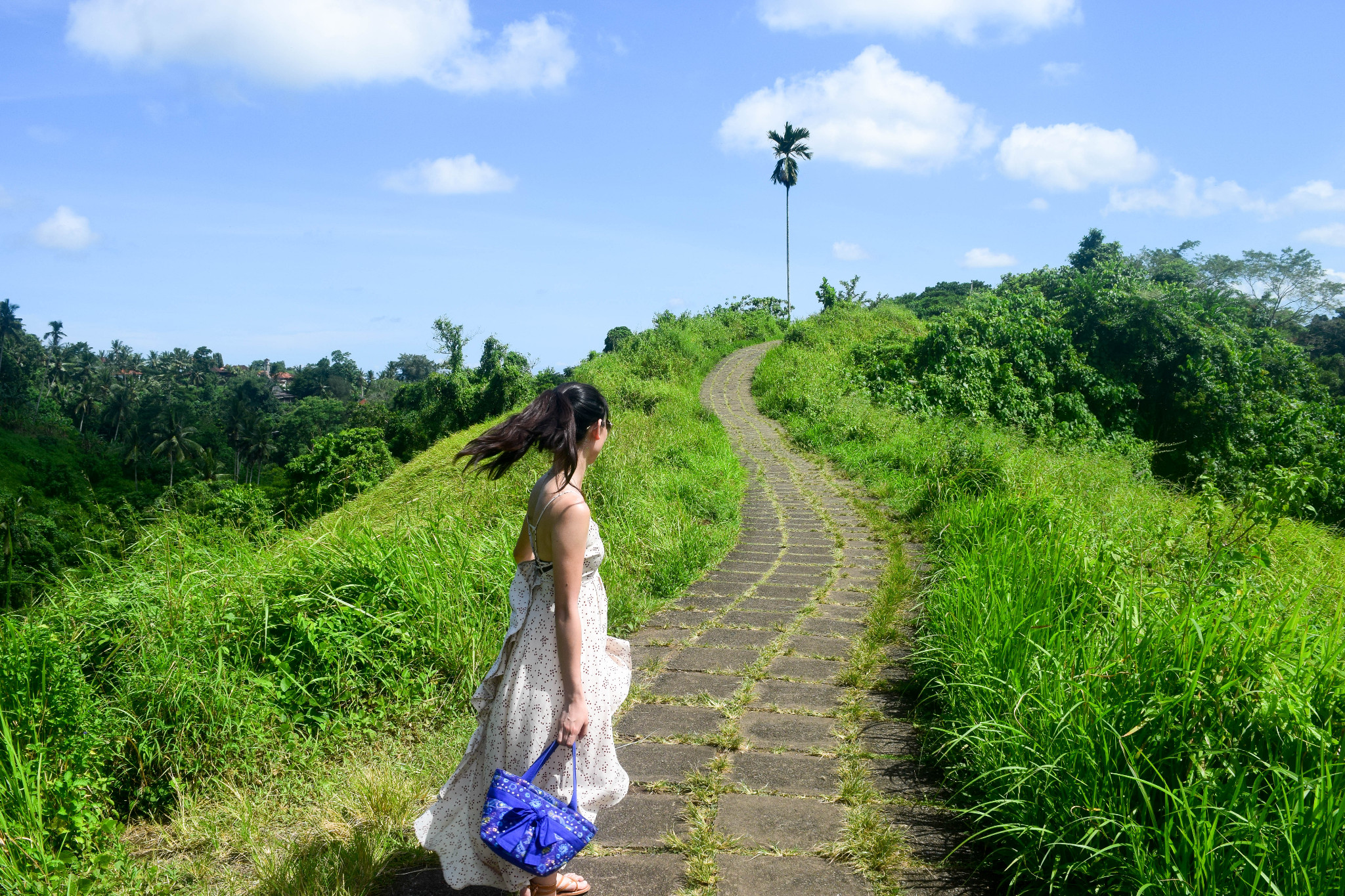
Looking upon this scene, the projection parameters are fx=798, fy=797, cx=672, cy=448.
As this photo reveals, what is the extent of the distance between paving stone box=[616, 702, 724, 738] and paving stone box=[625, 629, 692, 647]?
0.86 m

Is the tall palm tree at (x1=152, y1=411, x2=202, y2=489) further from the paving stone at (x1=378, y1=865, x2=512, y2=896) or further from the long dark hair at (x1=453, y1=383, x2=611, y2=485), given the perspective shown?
the long dark hair at (x1=453, y1=383, x2=611, y2=485)

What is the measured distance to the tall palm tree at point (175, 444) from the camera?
46531mm

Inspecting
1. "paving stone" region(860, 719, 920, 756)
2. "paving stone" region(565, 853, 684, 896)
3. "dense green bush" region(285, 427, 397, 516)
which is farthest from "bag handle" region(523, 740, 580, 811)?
"dense green bush" region(285, 427, 397, 516)

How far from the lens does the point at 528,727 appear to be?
7.03ft

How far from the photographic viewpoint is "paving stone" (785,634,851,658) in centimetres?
430

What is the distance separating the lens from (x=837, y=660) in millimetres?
4195

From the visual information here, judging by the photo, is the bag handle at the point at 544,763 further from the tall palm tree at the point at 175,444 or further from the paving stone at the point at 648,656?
the tall palm tree at the point at 175,444

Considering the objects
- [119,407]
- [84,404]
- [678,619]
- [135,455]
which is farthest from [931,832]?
[84,404]

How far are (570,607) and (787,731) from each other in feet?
Result: 5.61

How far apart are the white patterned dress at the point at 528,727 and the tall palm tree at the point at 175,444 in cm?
5145

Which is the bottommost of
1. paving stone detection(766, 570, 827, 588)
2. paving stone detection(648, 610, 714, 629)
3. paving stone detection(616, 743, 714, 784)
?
paving stone detection(616, 743, 714, 784)

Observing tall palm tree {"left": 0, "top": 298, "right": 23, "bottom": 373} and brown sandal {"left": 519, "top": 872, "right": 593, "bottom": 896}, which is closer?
brown sandal {"left": 519, "top": 872, "right": 593, "bottom": 896}

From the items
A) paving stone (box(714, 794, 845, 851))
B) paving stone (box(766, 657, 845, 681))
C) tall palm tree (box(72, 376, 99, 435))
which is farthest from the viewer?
tall palm tree (box(72, 376, 99, 435))

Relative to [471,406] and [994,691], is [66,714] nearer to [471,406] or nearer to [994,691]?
[994,691]
